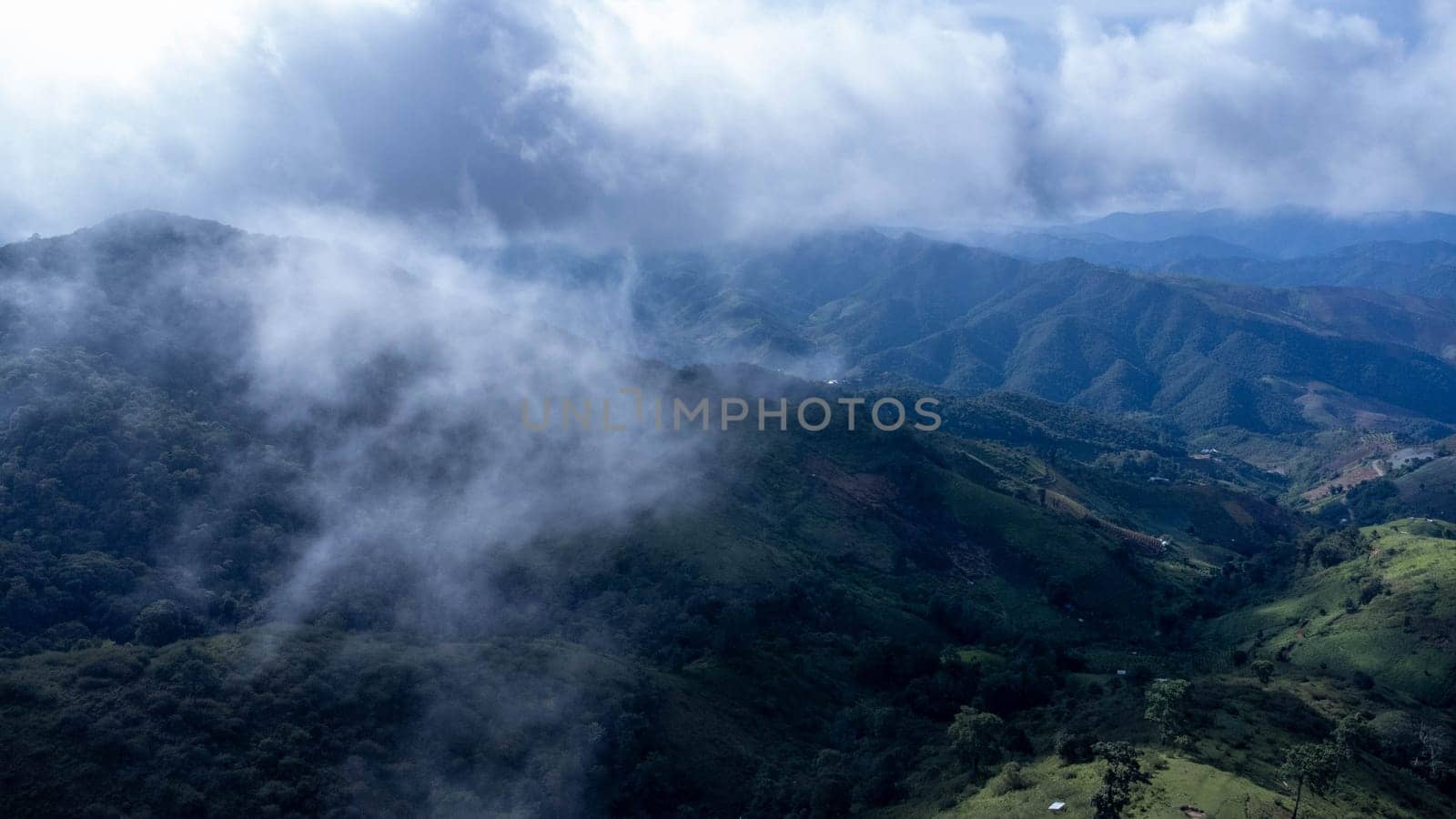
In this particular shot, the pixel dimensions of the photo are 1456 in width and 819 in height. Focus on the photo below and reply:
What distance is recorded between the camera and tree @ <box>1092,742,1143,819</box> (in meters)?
48.9

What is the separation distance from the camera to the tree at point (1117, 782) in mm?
48875

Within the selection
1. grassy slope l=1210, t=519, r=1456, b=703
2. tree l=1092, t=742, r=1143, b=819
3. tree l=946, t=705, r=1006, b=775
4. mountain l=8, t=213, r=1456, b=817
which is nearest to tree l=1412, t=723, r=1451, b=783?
mountain l=8, t=213, r=1456, b=817

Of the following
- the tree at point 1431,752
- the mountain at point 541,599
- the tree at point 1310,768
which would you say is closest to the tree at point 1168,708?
the mountain at point 541,599

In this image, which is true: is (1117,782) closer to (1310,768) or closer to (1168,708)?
(1310,768)

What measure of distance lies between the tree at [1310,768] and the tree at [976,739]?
18219 mm

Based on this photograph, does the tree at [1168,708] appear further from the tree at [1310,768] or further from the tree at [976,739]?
the tree at [976,739]

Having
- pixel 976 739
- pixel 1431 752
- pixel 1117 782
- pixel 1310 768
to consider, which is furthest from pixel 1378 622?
pixel 1117 782

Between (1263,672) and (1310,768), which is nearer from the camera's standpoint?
(1310,768)

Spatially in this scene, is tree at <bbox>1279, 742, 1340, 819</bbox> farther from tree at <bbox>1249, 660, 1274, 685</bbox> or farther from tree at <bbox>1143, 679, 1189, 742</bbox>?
tree at <bbox>1249, 660, 1274, 685</bbox>

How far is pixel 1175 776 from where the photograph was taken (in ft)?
171

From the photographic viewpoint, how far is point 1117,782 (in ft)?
165

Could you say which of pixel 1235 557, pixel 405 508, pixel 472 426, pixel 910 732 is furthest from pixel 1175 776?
pixel 1235 557

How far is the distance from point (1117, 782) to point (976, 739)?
12.6 m

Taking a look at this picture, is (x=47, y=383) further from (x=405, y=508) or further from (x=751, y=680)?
(x=751, y=680)
